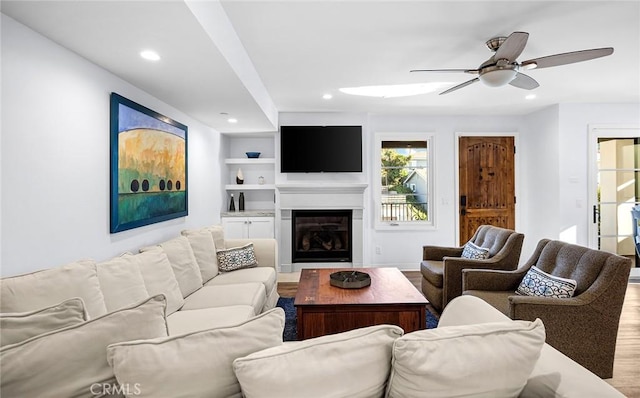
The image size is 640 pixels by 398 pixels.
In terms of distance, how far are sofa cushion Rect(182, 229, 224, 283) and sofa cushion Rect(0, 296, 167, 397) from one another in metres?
2.10

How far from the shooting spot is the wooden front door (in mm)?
5316

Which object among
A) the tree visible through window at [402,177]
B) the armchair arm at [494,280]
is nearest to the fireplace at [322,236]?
the tree visible through window at [402,177]

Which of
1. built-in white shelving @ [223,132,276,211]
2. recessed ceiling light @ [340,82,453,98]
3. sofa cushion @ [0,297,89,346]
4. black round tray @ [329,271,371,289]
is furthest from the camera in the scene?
built-in white shelving @ [223,132,276,211]

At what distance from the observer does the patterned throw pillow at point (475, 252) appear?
3.34 metres

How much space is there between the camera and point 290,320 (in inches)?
124

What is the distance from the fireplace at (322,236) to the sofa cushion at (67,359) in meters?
4.15

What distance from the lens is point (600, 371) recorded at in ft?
7.06

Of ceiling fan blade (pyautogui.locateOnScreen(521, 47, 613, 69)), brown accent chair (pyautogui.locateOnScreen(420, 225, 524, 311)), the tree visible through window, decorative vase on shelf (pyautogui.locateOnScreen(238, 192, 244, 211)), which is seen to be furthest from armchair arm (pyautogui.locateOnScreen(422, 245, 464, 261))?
decorative vase on shelf (pyautogui.locateOnScreen(238, 192, 244, 211))

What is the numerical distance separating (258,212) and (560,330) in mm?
3879

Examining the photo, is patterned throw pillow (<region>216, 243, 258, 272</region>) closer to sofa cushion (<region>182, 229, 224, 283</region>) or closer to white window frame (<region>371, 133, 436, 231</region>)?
sofa cushion (<region>182, 229, 224, 283</region>)

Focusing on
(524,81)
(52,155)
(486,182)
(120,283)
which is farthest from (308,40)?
(486,182)

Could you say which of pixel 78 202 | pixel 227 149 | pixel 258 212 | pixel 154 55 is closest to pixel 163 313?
pixel 78 202

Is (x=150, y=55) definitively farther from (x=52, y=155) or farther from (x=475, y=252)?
(x=475, y=252)

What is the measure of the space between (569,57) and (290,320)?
3059 millimetres
